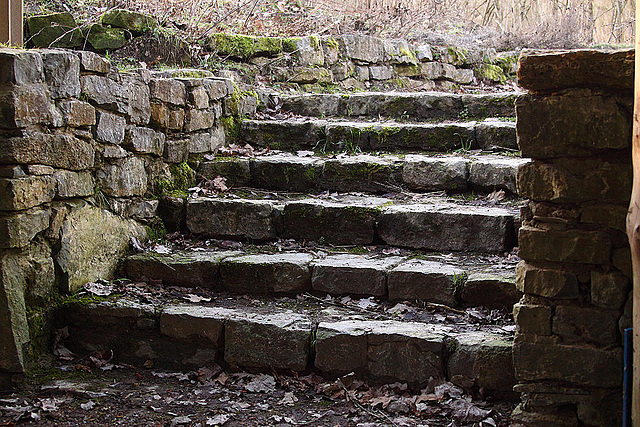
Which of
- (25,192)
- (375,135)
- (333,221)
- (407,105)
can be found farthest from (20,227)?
(407,105)

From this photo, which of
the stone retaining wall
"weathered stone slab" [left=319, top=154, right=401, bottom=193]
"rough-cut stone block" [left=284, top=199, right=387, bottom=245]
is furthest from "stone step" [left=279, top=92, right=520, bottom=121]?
the stone retaining wall

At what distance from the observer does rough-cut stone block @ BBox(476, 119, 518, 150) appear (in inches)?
203

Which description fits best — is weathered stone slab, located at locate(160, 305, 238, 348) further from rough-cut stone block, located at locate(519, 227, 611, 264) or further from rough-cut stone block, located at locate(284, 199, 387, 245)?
rough-cut stone block, located at locate(519, 227, 611, 264)

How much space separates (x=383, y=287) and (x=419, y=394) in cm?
71

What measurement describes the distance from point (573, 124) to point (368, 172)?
2.37 meters

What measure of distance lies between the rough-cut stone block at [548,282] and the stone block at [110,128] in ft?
8.63

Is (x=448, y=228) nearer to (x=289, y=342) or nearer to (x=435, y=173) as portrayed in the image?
(x=435, y=173)

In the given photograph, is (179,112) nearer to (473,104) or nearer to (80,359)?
(80,359)

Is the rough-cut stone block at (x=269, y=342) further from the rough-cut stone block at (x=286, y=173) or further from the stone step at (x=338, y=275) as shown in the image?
the rough-cut stone block at (x=286, y=173)

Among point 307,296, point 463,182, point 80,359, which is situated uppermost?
point 463,182

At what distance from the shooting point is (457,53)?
27.5 feet

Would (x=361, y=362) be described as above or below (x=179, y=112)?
below

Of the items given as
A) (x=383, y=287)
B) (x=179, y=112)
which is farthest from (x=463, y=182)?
(x=179, y=112)

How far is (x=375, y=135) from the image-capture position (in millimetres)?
5352
